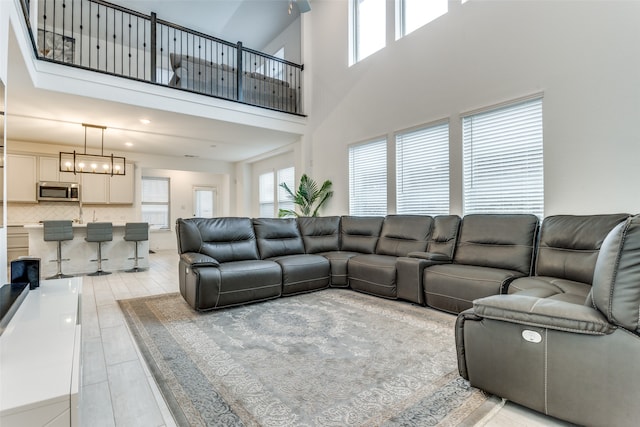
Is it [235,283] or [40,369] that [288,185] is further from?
[40,369]

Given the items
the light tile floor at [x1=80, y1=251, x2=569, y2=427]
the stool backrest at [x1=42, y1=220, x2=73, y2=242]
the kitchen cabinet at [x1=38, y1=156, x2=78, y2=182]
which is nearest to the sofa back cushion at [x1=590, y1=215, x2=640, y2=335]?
the light tile floor at [x1=80, y1=251, x2=569, y2=427]

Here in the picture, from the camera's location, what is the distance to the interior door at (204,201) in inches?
400

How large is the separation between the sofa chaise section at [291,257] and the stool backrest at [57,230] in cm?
348

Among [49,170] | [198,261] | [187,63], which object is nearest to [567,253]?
[198,261]

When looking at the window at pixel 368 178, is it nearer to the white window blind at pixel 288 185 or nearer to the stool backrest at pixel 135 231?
the white window blind at pixel 288 185

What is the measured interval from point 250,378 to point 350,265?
2.45 metres

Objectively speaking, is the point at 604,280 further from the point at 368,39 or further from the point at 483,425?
the point at 368,39

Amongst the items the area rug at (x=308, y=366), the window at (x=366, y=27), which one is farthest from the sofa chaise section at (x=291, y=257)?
the window at (x=366, y=27)

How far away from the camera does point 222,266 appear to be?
3473 millimetres

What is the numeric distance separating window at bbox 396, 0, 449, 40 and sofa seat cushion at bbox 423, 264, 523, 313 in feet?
11.9

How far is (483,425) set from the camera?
151 cm

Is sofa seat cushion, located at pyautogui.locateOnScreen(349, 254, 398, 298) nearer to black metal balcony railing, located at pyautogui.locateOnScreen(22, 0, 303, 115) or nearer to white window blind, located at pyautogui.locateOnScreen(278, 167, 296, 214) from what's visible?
black metal balcony railing, located at pyautogui.locateOnScreen(22, 0, 303, 115)

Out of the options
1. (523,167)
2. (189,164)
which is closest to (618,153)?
(523,167)

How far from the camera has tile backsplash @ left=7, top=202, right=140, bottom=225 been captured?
6691 mm
